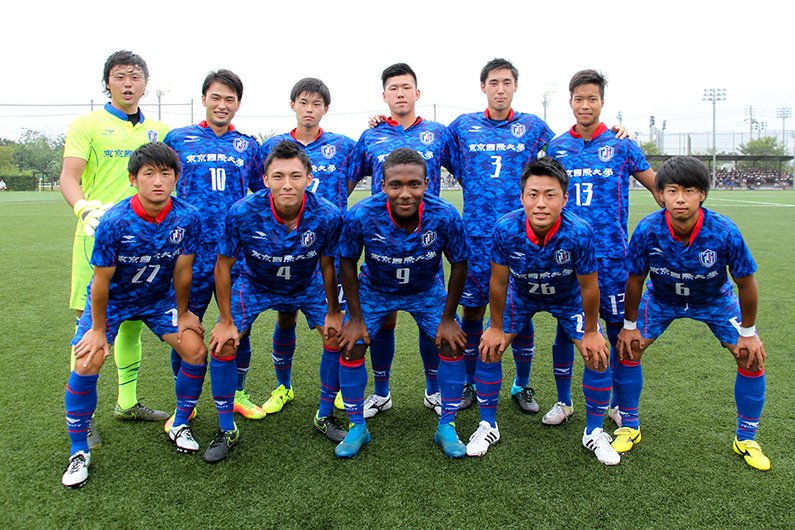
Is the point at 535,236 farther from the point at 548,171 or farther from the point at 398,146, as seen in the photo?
the point at 398,146

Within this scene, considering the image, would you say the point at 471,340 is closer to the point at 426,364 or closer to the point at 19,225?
the point at 426,364

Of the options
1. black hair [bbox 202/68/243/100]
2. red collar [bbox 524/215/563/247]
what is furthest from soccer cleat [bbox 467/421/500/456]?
black hair [bbox 202/68/243/100]

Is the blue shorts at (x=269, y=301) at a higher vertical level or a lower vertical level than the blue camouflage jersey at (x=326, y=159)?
lower

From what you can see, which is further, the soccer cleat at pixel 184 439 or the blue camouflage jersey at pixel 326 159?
the blue camouflage jersey at pixel 326 159

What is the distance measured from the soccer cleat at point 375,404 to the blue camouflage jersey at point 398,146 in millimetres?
A: 1541

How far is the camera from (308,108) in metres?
3.84

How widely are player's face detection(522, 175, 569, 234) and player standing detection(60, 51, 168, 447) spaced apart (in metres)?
2.72

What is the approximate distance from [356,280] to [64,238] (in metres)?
12.7

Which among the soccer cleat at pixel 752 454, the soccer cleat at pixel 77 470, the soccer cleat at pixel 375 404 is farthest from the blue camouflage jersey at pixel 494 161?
the soccer cleat at pixel 77 470

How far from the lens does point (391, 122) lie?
3.92 metres

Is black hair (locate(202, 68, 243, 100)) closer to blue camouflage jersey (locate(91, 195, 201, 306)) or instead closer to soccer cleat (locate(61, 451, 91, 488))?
blue camouflage jersey (locate(91, 195, 201, 306))

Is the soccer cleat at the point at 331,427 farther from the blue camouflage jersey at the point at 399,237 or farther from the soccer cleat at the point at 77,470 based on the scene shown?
the soccer cleat at the point at 77,470

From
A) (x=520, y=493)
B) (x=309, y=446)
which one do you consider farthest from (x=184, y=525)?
(x=520, y=493)

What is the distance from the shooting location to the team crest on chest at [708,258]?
299cm
